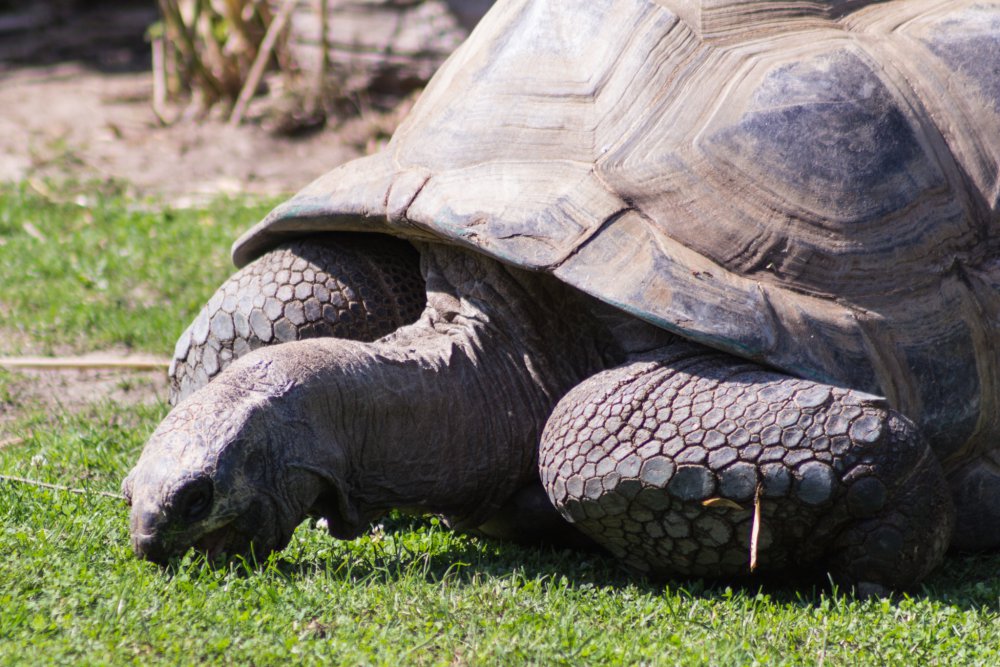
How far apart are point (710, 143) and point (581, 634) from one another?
A: 1.39 m

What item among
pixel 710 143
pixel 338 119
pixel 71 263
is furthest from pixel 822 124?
pixel 338 119

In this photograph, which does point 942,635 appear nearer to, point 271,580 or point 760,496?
point 760,496

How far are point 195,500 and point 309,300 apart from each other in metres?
1.09

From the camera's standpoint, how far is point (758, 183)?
354 centimetres

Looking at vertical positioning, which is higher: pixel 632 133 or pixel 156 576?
pixel 632 133

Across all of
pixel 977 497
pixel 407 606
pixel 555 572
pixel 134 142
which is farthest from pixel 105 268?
pixel 977 497

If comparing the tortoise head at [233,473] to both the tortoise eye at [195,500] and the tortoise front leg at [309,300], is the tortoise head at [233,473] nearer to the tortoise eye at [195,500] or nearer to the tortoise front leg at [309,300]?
the tortoise eye at [195,500]

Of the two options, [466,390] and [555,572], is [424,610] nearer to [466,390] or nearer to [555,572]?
[555,572]

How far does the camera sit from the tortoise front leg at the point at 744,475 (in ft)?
10.6

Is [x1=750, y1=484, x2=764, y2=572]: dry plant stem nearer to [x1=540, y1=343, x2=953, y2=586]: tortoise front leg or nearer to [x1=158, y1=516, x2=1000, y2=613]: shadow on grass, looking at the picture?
[x1=540, y1=343, x2=953, y2=586]: tortoise front leg

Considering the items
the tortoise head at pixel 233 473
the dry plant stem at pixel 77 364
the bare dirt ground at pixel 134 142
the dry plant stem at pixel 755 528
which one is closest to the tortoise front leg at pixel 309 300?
the tortoise head at pixel 233 473

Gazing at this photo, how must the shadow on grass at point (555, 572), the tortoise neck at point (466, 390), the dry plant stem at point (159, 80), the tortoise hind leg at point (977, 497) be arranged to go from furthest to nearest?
the dry plant stem at point (159, 80), the tortoise hind leg at point (977, 497), the tortoise neck at point (466, 390), the shadow on grass at point (555, 572)

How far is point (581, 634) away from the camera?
10.0 ft

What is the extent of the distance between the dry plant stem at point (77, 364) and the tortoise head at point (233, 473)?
86.7 inches
